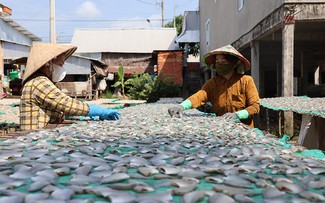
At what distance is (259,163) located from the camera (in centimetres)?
204

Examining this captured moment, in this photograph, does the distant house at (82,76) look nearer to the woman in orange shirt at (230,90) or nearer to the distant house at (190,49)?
the distant house at (190,49)

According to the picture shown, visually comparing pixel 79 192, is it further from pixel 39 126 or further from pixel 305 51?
pixel 305 51

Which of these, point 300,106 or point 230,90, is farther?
point 300,106

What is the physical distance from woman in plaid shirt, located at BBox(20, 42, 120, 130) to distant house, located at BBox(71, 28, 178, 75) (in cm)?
2338

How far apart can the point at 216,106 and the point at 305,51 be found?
12.9 meters

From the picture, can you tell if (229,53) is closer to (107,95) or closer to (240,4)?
(240,4)

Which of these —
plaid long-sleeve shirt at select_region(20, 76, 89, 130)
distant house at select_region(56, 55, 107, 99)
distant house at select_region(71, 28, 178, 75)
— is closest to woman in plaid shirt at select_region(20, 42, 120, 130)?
plaid long-sleeve shirt at select_region(20, 76, 89, 130)

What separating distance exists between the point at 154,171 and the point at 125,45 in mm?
27888

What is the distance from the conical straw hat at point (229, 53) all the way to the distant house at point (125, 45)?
73.6ft

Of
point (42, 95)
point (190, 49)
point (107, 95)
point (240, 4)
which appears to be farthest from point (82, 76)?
point (42, 95)

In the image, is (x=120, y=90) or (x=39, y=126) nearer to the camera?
(x=39, y=126)

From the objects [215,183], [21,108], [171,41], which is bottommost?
[215,183]

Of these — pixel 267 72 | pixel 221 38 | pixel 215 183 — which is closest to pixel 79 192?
pixel 215 183

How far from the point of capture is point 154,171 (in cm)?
179
